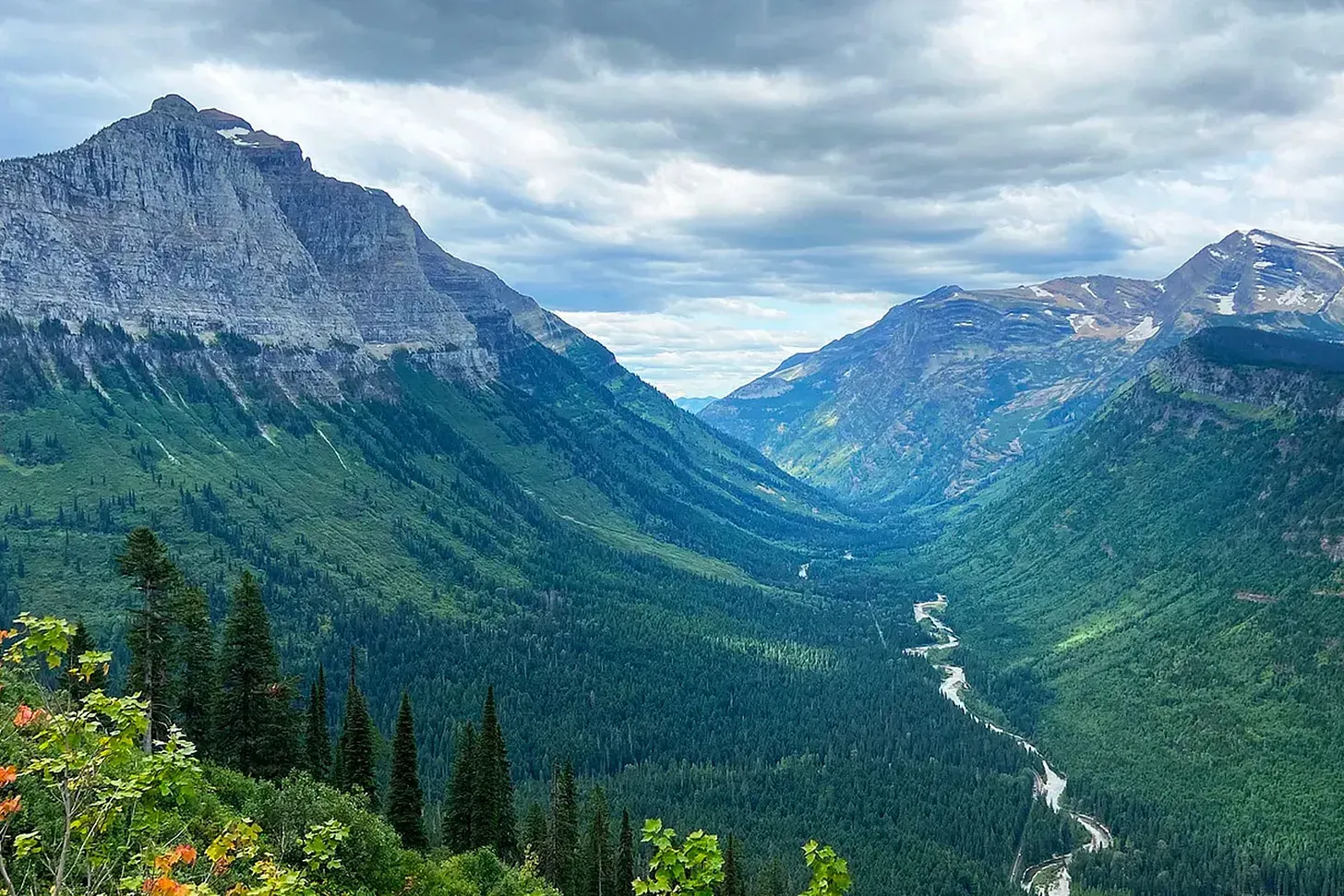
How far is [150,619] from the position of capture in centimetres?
7112

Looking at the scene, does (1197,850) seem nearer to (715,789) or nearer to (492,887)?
(715,789)

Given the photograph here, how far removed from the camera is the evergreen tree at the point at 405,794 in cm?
8494

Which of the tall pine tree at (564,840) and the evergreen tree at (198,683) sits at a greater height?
the evergreen tree at (198,683)

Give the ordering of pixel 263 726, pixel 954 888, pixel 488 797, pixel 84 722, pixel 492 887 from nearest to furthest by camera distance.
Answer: pixel 84 722, pixel 492 887, pixel 263 726, pixel 488 797, pixel 954 888

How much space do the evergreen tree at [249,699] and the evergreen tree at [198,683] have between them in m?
0.88

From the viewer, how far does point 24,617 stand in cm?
1792

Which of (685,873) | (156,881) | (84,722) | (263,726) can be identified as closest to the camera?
(156,881)

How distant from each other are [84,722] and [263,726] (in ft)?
229

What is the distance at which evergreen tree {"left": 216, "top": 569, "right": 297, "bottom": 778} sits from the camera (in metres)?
79.4

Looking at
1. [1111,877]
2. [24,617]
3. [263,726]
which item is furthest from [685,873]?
[1111,877]

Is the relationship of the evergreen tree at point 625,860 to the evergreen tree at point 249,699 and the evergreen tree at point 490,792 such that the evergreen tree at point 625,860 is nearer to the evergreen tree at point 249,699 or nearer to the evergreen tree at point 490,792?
the evergreen tree at point 490,792

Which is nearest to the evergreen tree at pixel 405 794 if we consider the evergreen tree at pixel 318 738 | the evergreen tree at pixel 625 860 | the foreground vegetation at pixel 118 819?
the evergreen tree at pixel 318 738

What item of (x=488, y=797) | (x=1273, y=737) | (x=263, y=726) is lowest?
(x=1273, y=737)

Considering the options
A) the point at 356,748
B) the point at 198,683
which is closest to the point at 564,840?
the point at 356,748
